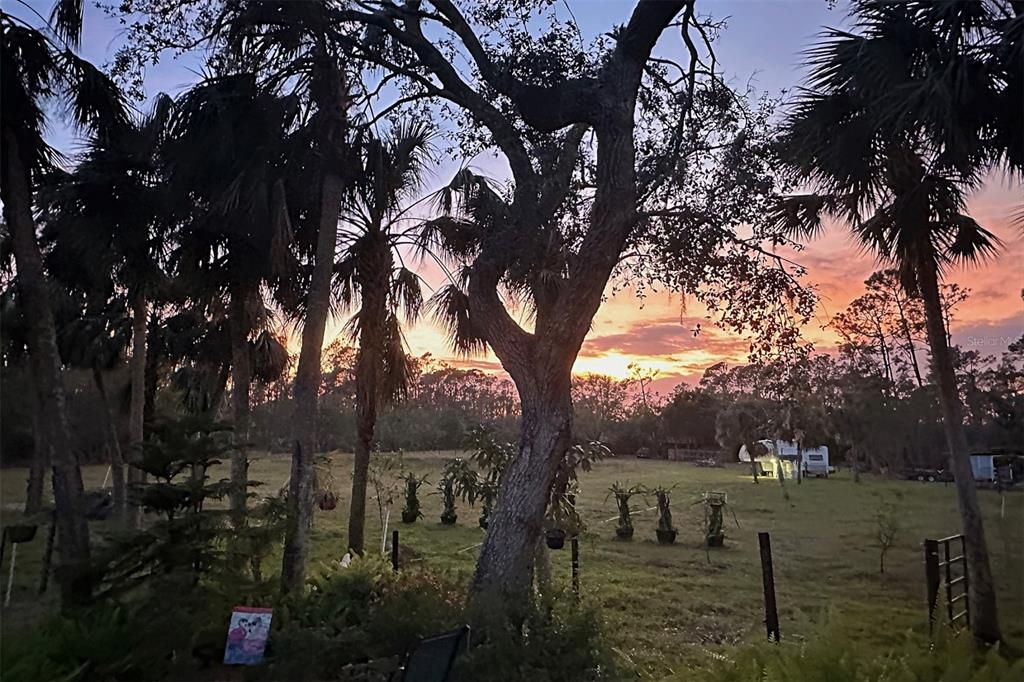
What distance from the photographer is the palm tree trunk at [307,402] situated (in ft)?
18.8

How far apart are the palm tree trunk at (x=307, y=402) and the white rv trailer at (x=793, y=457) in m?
9.16

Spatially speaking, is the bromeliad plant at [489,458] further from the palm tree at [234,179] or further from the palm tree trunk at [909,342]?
the palm tree trunk at [909,342]

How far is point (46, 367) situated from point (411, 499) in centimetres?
860

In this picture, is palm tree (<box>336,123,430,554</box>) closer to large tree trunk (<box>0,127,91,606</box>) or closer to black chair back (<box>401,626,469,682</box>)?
large tree trunk (<box>0,127,91,606</box>)

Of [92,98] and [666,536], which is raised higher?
[92,98]

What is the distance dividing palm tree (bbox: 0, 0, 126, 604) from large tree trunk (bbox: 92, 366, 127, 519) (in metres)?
2.54

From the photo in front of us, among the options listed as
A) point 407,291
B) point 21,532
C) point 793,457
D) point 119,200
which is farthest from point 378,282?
point 793,457

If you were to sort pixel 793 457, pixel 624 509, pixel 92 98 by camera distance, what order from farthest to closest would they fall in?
1. pixel 793 457
2. pixel 624 509
3. pixel 92 98

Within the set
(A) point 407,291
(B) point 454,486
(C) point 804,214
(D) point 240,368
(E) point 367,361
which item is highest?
(C) point 804,214

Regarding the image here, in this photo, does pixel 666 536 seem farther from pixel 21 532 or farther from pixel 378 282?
pixel 21 532

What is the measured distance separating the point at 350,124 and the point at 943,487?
316 inches

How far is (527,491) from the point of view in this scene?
5.20 m

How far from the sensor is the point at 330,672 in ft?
13.9

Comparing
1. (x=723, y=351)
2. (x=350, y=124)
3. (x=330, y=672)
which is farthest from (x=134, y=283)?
(x=723, y=351)
